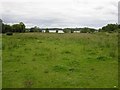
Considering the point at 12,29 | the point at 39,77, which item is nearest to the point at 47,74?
the point at 39,77

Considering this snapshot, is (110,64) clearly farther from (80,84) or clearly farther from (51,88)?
(51,88)

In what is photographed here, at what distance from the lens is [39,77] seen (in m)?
9.41

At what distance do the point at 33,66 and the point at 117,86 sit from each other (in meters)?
4.62

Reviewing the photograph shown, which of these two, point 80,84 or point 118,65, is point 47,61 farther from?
point 80,84

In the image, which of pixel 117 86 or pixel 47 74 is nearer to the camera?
pixel 117 86

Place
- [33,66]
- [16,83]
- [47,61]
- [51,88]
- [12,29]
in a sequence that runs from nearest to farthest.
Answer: [51,88] → [16,83] → [33,66] → [47,61] → [12,29]

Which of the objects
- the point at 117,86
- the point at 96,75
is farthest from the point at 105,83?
the point at 96,75

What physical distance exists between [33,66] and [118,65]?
3946 mm

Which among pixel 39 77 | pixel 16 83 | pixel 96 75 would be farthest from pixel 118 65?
pixel 16 83

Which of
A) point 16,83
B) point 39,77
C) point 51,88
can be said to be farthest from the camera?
point 39,77

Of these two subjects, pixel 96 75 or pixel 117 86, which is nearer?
pixel 117 86

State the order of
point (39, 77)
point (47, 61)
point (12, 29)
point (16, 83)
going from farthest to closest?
1. point (12, 29)
2. point (47, 61)
3. point (39, 77)
4. point (16, 83)

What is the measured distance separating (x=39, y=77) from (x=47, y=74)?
57 cm

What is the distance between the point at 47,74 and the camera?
32.5 feet
